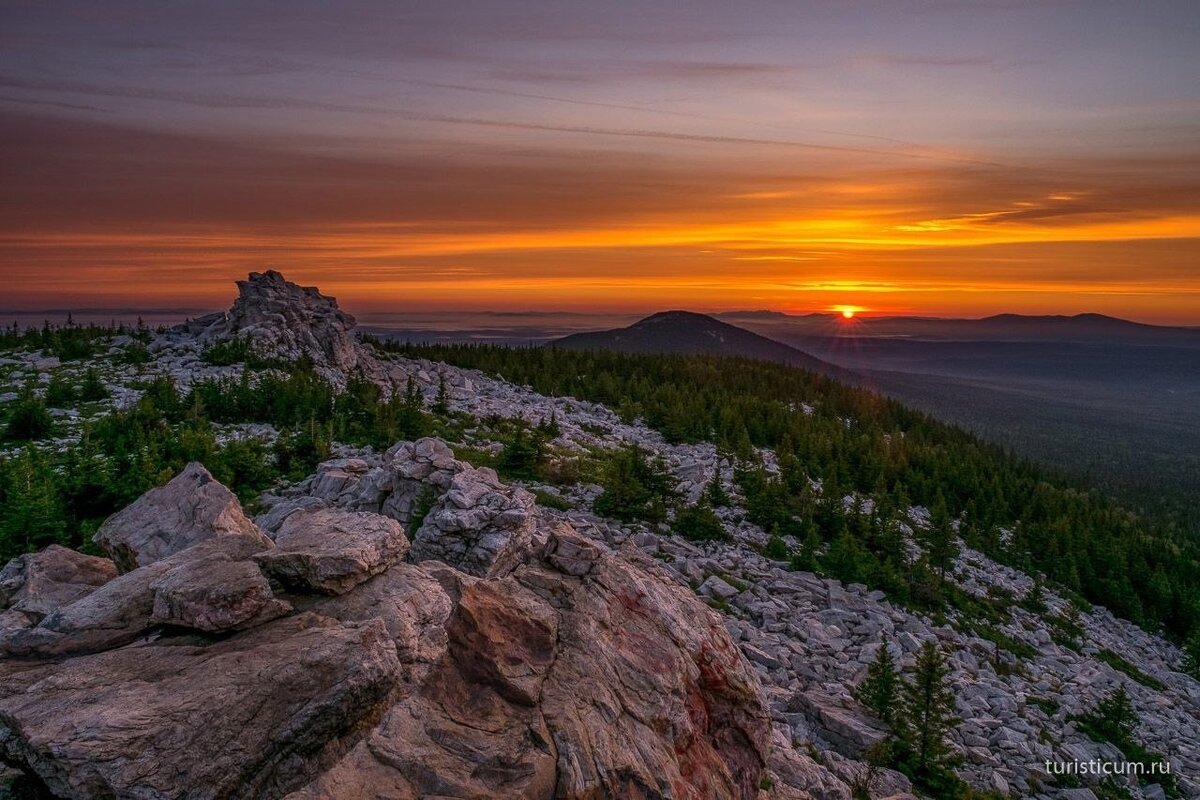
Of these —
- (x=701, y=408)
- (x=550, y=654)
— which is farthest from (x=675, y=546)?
(x=701, y=408)

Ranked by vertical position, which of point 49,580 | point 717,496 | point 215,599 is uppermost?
point 215,599

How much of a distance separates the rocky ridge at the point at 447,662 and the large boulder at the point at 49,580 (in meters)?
0.05

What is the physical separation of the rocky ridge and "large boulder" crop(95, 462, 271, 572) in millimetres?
108

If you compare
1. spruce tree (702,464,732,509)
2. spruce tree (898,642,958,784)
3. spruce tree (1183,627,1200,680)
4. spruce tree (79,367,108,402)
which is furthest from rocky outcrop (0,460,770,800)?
spruce tree (1183,627,1200,680)

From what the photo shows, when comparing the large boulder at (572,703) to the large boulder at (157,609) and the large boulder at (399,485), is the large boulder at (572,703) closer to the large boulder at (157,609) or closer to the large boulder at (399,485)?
the large boulder at (157,609)

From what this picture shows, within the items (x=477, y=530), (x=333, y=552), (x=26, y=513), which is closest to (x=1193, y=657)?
(x=477, y=530)

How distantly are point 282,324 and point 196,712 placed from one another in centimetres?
4629

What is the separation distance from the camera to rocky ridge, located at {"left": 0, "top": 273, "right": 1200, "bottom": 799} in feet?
27.0

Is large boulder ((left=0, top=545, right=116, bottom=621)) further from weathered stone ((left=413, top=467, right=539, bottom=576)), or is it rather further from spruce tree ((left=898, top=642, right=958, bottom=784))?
spruce tree ((left=898, top=642, right=958, bottom=784))

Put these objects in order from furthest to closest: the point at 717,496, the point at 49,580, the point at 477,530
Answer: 1. the point at 717,496
2. the point at 477,530
3. the point at 49,580

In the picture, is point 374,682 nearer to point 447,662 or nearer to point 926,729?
point 447,662

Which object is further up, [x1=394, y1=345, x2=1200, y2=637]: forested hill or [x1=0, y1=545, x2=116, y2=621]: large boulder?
[x1=0, y1=545, x2=116, y2=621]: large boulder

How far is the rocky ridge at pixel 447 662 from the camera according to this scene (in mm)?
8242

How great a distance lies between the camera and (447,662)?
381 inches
